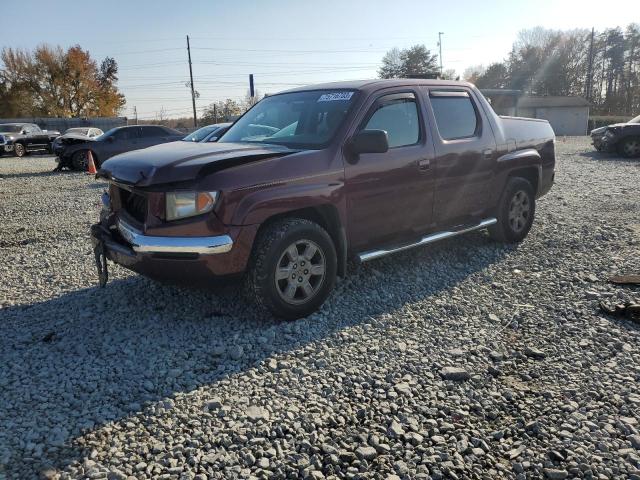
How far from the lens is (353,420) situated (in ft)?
9.43

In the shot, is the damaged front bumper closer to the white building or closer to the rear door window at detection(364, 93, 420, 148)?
the rear door window at detection(364, 93, 420, 148)

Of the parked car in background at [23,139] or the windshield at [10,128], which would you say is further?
the windshield at [10,128]

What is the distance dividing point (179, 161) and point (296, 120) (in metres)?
1.38

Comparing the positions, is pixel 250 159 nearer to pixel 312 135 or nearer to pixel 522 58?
pixel 312 135

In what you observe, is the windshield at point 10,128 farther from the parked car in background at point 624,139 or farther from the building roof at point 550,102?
the building roof at point 550,102

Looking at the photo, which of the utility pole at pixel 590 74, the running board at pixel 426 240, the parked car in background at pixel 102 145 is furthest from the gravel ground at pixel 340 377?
the utility pole at pixel 590 74

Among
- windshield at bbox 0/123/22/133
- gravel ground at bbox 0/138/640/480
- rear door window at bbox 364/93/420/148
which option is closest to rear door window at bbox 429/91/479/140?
rear door window at bbox 364/93/420/148

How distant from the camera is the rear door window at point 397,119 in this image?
466 cm

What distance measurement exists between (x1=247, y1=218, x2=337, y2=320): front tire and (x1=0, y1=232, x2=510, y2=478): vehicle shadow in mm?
175

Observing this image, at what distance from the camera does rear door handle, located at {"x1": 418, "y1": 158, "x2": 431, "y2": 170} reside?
4.86m

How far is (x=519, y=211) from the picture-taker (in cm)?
635

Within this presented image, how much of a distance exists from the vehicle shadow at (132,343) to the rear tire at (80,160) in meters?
13.2

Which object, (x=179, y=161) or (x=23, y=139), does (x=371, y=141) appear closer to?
(x=179, y=161)

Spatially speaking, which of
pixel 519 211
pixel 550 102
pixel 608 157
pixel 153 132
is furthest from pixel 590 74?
pixel 519 211
